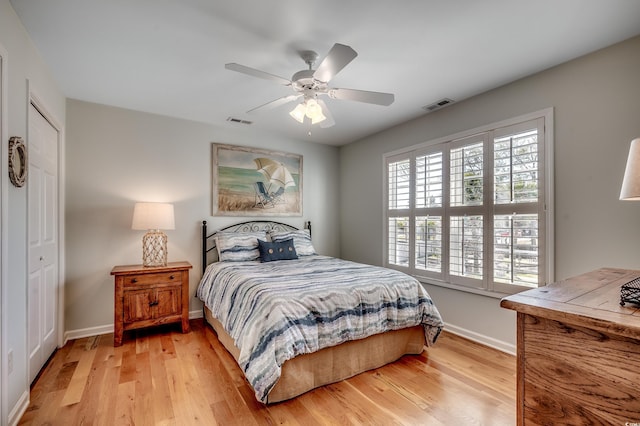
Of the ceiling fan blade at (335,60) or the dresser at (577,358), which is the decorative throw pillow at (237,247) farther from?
the dresser at (577,358)

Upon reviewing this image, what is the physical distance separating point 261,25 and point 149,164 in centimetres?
250

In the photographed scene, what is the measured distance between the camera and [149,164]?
3.71 metres

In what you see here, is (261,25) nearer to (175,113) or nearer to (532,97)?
(175,113)

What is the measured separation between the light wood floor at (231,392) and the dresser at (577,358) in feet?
3.65

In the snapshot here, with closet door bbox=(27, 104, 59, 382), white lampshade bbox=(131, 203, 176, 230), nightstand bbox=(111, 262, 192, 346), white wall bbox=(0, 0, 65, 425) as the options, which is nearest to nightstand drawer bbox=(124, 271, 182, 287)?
nightstand bbox=(111, 262, 192, 346)

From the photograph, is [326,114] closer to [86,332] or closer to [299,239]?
[299,239]

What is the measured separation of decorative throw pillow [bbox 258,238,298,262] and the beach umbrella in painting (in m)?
1.11

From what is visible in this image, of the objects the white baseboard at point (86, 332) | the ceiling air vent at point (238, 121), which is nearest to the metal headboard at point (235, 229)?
the white baseboard at point (86, 332)

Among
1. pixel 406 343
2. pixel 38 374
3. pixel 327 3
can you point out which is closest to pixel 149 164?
pixel 38 374

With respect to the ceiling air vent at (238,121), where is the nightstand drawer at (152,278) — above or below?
below

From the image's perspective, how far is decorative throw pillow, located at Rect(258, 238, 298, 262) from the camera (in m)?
3.76

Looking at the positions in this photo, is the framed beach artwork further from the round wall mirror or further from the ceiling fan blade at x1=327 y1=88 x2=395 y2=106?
the ceiling fan blade at x1=327 y1=88 x2=395 y2=106

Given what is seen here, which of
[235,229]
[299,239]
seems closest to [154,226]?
[235,229]

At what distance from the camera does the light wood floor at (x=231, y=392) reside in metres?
1.95
